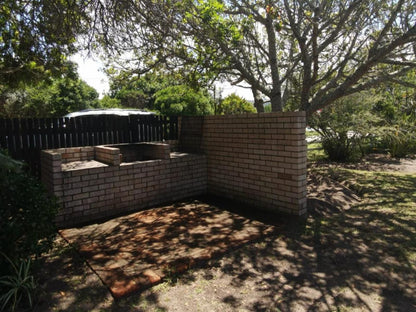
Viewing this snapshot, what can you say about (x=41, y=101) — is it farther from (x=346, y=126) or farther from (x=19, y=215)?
(x=19, y=215)

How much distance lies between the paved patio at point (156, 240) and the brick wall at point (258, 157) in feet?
2.23

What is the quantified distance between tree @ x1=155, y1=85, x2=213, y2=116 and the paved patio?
906cm

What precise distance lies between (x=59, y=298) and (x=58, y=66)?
242 inches

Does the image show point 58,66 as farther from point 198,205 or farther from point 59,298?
point 59,298

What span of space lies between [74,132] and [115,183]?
5.26 feet

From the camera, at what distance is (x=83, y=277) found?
10.2 feet

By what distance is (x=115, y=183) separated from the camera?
5262mm

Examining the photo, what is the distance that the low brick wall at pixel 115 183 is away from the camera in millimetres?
4735

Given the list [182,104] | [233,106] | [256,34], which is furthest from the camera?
[182,104]

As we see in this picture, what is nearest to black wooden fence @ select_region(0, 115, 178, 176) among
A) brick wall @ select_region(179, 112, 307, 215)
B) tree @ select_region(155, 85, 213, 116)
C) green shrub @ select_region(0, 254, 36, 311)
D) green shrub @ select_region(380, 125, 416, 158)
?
brick wall @ select_region(179, 112, 307, 215)

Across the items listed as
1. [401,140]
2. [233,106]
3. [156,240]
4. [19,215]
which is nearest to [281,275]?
[156,240]

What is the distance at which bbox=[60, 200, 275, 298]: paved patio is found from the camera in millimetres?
3148

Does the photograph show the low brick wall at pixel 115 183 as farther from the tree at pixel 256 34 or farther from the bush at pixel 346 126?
the bush at pixel 346 126

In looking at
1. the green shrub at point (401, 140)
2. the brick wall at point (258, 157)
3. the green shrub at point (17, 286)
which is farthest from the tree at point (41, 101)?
the green shrub at point (17, 286)
